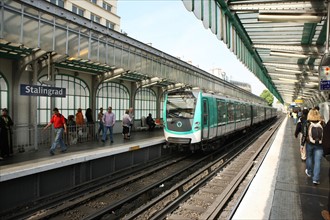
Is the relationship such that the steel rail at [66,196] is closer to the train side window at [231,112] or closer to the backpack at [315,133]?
the backpack at [315,133]

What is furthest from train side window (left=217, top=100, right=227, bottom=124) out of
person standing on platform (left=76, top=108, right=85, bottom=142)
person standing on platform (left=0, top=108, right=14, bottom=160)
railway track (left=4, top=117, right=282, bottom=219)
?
person standing on platform (left=0, top=108, right=14, bottom=160)

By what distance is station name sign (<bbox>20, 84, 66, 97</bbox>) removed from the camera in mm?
8137

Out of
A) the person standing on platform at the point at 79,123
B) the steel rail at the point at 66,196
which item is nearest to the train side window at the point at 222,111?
the steel rail at the point at 66,196

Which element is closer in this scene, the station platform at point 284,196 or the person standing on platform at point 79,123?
the station platform at point 284,196

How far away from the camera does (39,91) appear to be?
342 inches

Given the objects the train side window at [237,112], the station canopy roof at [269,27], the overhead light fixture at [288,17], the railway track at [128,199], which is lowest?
the railway track at [128,199]

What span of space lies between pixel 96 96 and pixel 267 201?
11.9 metres

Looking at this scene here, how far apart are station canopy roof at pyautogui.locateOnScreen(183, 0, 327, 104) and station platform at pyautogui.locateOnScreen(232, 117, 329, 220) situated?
4.49 meters

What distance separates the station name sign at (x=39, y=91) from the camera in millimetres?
8137

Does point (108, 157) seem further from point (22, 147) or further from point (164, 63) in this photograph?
point (164, 63)

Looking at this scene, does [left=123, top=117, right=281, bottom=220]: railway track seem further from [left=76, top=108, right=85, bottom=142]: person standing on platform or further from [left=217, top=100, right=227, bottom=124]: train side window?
[left=76, top=108, right=85, bottom=142]: person standing on platform

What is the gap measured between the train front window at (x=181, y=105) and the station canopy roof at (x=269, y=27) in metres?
2.80

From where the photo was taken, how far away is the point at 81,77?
1348cm

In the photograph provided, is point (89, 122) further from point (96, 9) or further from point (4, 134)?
point (96, 9)
